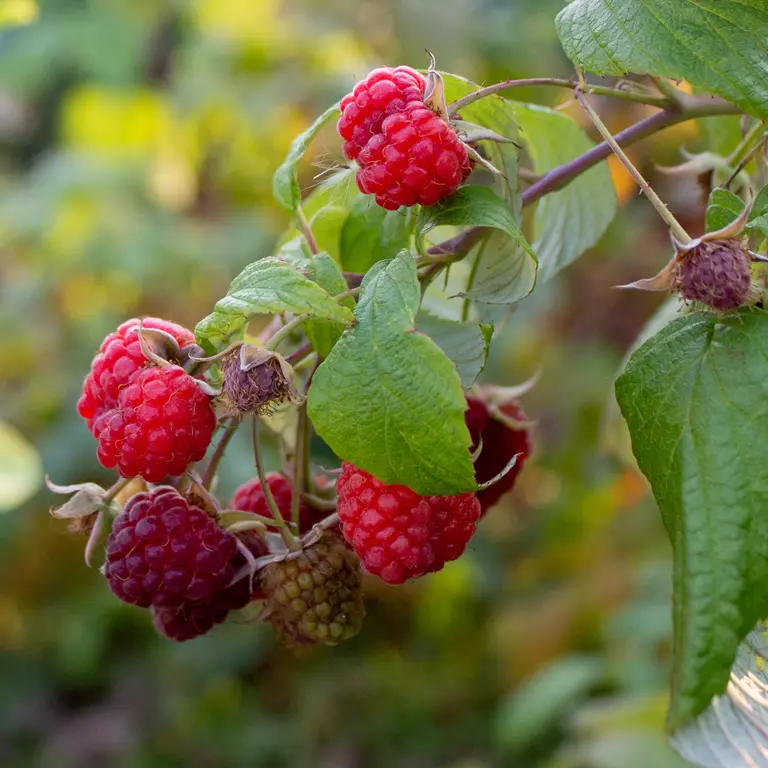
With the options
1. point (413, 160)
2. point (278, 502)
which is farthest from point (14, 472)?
point (413, 160)

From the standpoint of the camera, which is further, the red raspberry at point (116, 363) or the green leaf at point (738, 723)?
the red raspberry at point (116, 363)

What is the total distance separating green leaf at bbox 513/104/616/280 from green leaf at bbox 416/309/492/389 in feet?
0.46

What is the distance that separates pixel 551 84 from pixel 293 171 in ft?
0.52

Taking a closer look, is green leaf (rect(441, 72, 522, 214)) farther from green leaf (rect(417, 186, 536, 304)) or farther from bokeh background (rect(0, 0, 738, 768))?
bokeh background (rect(0, 0, 738, 768))

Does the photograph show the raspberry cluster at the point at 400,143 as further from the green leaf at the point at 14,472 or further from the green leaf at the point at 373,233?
the green leaf at the point at 14,472

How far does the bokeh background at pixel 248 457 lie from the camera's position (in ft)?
7.24

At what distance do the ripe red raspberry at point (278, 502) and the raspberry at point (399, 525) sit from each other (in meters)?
0.12

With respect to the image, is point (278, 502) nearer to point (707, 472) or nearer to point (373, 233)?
point (373, 233)

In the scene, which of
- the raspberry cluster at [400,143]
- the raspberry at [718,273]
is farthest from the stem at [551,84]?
the raspberry at [718,273]

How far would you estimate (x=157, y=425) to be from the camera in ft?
1.70

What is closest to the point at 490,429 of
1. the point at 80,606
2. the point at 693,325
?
the point at 693,325

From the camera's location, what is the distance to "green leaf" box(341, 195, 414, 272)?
64 cm

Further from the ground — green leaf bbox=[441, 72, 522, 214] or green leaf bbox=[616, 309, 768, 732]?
green leaf bbox=[441, 72, 522, 214]

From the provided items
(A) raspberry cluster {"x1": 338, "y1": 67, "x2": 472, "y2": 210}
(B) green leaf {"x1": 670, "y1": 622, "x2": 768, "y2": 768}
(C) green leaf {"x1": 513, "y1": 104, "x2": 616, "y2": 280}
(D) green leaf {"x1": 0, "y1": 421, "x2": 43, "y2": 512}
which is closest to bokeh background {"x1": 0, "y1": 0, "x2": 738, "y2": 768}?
(D) green leaf {"x1": 0, "y1": 421, "x2": 43, "y2": 512}
